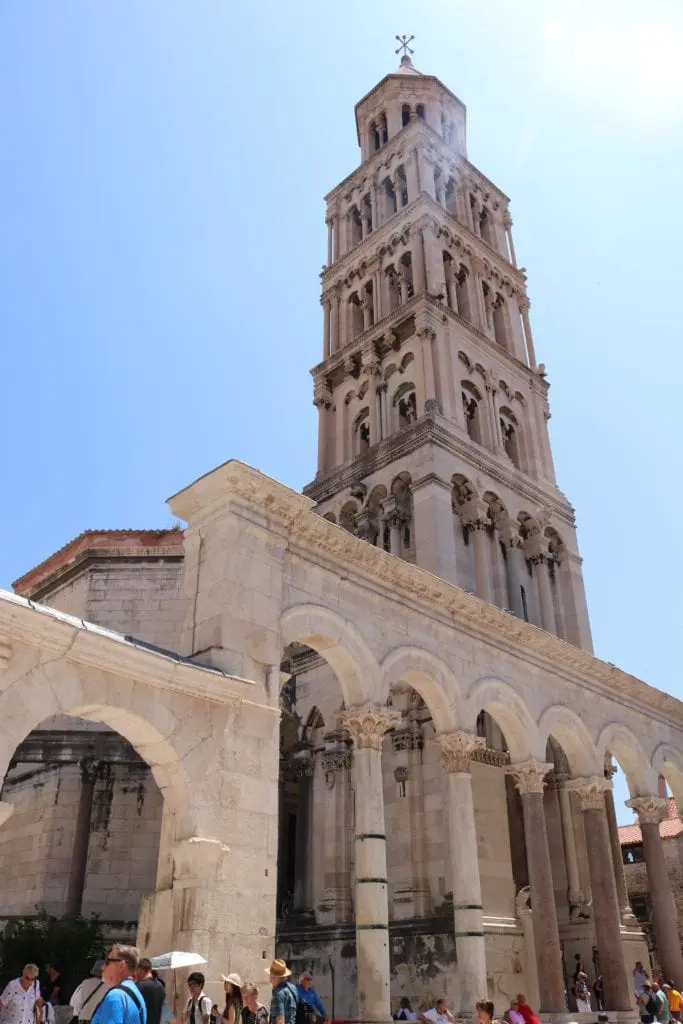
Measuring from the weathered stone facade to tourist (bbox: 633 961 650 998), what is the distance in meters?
0.39

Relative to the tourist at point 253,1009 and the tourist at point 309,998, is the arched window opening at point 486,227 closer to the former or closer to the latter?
the tourist at point 309,998

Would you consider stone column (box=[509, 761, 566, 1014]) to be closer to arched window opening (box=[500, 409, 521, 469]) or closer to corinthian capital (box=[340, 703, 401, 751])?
corinthian capital (box=[340, 703, 401, 751])

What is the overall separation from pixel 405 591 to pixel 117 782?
22.4 feet

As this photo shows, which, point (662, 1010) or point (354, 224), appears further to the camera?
point (354, 224)

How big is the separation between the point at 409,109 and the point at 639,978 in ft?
101

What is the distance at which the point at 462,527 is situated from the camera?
75.9ft

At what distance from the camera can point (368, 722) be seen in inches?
514

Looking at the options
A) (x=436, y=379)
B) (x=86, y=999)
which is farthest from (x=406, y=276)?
(x=86, y=999)

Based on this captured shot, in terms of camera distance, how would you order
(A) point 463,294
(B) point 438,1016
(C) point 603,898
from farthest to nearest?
1. (A) point 463,294
2. (C) point 603,898
3. (B) point 438,1016

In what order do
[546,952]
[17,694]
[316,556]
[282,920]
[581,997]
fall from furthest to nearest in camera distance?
[282,920], [581,997], [546,952], [316,556], [17,694]

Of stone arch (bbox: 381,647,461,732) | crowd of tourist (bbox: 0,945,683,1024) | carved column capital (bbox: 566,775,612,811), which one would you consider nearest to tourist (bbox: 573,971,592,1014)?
crowd of tourist (bbox: 0,945,683,1024)

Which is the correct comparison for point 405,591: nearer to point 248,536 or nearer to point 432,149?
point 248,536

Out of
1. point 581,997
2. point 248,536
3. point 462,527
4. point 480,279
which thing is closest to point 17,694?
point 248,536

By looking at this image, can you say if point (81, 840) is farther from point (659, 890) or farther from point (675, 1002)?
point (659, 890)
